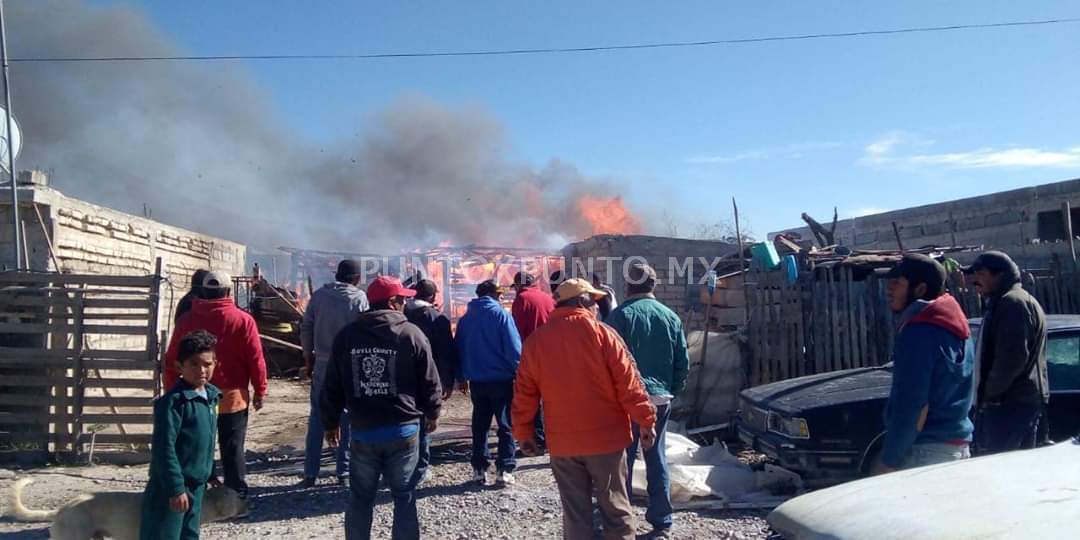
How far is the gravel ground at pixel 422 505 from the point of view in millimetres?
5156

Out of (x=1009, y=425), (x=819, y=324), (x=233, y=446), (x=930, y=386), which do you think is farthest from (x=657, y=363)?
(x=819, y=324)

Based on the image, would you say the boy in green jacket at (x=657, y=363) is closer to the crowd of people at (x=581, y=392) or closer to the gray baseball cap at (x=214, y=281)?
the crowd of people at (x=581, y=392)

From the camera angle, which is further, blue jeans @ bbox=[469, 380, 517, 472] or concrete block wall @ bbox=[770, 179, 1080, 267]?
concrete block wall @ bbox=[770, 179, 1080, 267]

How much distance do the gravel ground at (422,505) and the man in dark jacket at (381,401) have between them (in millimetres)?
1147

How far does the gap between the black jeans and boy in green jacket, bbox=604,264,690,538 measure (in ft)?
8.95

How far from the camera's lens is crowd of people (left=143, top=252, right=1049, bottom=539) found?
342cm

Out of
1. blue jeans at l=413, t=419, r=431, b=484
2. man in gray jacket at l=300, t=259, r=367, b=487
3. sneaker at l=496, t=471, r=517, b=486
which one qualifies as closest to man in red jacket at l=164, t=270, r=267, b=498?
man in gray jacket at l=300, t=259, r=367, b=487

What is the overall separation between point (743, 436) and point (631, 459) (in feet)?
5.28

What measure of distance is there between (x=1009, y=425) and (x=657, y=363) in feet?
6.82

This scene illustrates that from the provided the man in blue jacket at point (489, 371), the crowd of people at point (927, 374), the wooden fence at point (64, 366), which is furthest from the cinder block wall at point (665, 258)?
the crowd of people at point (927, 374)

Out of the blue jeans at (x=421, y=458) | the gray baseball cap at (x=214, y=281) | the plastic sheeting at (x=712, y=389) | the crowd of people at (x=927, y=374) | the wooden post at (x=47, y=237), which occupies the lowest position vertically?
the plastic sheeting at (x=712, y=389)

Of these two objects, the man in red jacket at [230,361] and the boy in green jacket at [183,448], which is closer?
the boy in green jacket at [183,448]

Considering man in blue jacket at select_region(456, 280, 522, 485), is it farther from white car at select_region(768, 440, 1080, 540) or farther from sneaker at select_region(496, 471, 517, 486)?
white car at select_region(768, 440, 1080, 540)

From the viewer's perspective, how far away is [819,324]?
8.37 m
